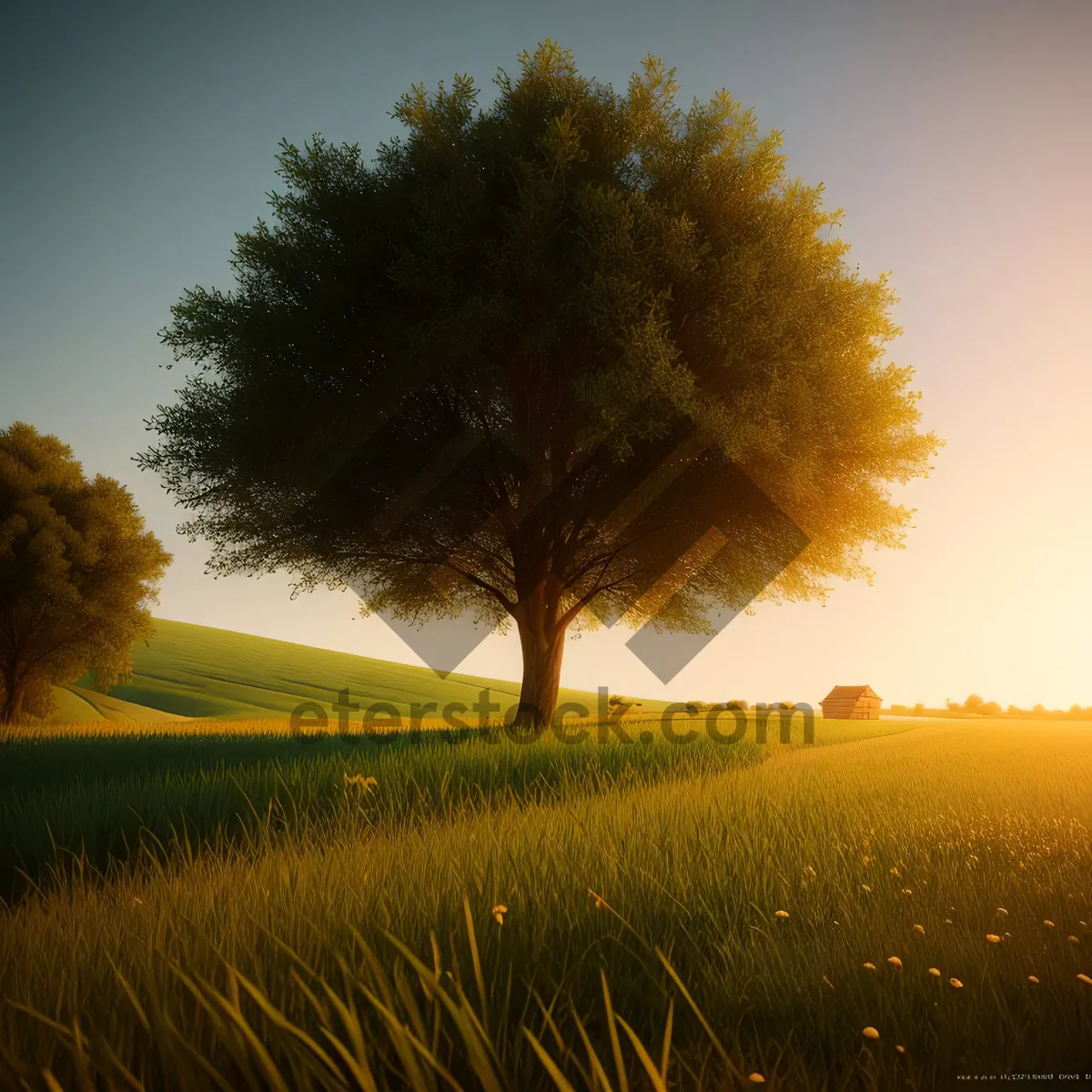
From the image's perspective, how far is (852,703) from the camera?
4600 centimetres

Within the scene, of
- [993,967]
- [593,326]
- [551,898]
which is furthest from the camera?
[593,326]

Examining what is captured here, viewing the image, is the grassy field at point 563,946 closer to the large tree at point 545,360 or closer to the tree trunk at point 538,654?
the large tree at point 545,360

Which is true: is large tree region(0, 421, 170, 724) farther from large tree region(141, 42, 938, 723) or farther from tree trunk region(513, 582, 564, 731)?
tree trunk region(513, 582, 564, 731)

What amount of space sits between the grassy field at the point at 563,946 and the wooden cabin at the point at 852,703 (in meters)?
43.6

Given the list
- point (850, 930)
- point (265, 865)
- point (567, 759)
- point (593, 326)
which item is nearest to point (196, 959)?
→ point (265, 865)

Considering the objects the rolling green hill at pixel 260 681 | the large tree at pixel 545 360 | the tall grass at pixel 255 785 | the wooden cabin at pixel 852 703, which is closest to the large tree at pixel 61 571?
the rolling green hill at pixel 260 681

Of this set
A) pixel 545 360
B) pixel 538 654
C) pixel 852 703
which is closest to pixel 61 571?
pixel 538 654

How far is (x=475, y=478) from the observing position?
→ 51.8 feet

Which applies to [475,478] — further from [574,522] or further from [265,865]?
[265,865]

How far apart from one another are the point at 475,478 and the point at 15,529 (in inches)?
876

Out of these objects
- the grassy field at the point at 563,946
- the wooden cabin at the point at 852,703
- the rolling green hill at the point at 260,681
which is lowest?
the rolling green hill at the point at 260,681

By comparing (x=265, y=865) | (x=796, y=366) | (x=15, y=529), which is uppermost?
(x=796, y=366)

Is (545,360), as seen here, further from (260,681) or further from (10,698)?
(260,681)

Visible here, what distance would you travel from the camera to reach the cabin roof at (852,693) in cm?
4645
